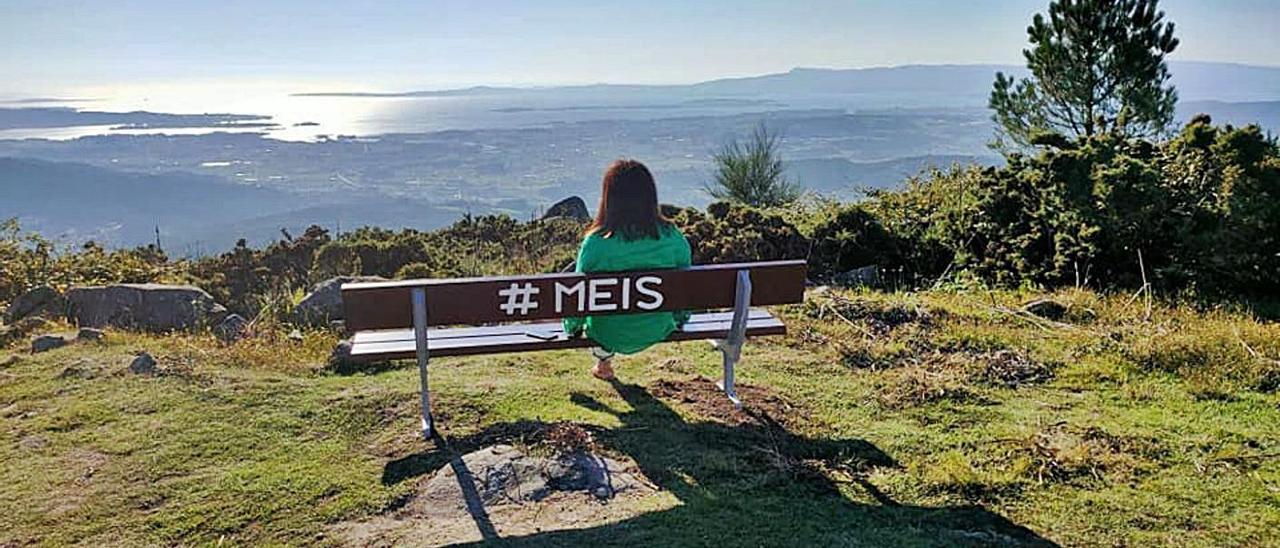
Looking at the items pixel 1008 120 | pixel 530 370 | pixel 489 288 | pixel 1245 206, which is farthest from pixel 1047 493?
pixel 1008 120

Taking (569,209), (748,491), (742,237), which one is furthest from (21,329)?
(569,209)

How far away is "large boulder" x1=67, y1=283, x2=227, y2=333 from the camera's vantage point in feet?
23.4

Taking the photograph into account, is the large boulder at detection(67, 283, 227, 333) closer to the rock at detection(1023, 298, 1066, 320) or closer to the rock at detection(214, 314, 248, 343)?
the rock at detection(214, 314, 248, 343)

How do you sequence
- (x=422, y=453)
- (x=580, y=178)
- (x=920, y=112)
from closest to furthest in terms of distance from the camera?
(x=422, y=453) < (x=580, y=178) < (x=920, y=112)

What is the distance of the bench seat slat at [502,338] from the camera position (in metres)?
4.47

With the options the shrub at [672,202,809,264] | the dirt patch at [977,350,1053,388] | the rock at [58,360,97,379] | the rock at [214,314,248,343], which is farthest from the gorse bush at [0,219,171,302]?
the dirt patch at [977,350,1053,388]

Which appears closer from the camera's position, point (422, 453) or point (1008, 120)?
point (422, 453)

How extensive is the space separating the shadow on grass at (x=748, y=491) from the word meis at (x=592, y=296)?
565mm

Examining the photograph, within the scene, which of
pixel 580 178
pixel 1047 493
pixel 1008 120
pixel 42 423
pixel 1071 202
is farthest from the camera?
pixel 580 178

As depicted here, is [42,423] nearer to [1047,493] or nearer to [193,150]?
[1047,493]

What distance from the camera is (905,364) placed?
18.6 feet

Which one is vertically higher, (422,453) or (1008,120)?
(1008,120)

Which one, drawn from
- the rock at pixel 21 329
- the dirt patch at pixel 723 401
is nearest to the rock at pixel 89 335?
the rock at pixel 21 329

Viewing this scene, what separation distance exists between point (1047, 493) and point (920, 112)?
98.8 metres
